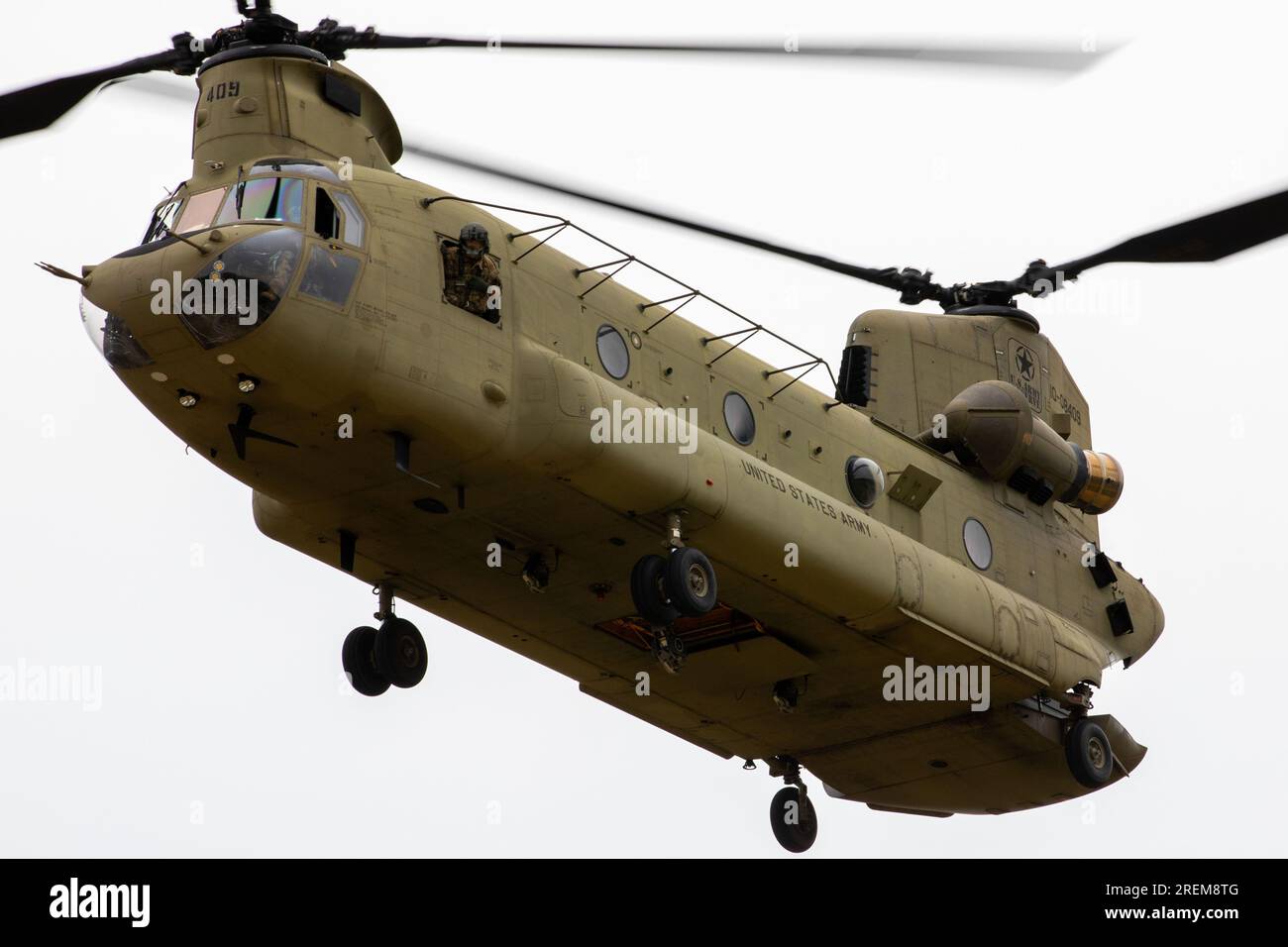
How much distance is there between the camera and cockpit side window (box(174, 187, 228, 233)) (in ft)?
81.7

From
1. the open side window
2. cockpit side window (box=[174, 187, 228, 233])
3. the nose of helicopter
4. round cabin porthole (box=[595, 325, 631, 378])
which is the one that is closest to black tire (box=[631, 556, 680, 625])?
round cabin porthole (box=[595, 325, 631, 378])

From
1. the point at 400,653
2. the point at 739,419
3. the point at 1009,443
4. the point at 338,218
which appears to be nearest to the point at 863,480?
the point at 739,419

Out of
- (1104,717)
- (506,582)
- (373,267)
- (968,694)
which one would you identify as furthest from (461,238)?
(1104,717)

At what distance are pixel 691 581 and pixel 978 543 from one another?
6.85 meters

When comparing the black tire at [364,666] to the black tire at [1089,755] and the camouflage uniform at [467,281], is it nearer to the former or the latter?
the camouflage uniform at [467,281]

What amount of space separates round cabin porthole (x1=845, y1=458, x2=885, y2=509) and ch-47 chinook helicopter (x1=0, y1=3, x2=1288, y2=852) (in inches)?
1.9

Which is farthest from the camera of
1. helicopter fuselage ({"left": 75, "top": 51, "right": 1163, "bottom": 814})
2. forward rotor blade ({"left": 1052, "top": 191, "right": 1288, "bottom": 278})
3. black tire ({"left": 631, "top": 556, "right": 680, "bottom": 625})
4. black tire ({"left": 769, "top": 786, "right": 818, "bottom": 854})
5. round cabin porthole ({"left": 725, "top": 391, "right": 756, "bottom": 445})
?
black tire ({"left": 769, "top": 786, "right": 818, "bottom": 854})

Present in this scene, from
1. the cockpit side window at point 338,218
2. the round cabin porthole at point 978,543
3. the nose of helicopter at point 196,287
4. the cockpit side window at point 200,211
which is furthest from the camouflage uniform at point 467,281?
the round cabin porthole at point 978,543

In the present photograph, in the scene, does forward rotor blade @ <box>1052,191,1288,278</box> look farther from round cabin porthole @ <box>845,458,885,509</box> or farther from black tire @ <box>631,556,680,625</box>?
black tire @ <box>631,556,680,625</box>

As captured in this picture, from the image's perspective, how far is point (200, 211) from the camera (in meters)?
25.1

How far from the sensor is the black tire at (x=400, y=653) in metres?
27.7

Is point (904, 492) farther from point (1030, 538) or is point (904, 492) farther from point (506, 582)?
point (506, 582)

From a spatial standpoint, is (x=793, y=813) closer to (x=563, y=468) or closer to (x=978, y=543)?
(x=978, y=543)

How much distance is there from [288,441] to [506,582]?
3933 millimetres
